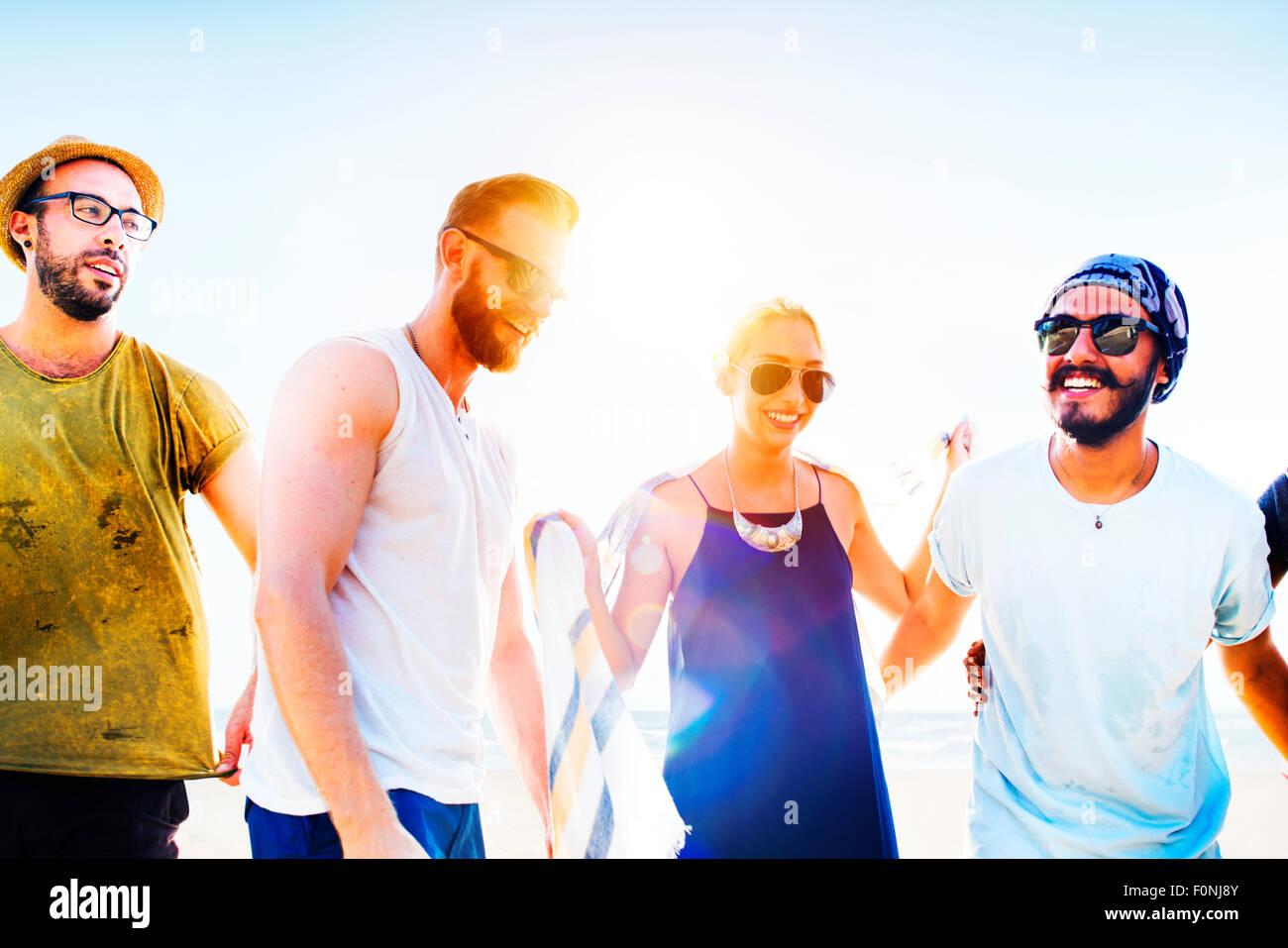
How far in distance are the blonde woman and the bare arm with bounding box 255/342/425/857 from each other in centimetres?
96

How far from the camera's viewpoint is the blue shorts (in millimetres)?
2209

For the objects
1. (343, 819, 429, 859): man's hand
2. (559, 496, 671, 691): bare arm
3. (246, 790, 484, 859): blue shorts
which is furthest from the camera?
(559, 496, 671, 691): bare arm

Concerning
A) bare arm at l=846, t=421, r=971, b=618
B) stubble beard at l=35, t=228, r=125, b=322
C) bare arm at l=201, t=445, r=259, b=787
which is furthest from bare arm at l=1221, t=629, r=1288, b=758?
stubble beard at l=35, t=228, r=125, b=322

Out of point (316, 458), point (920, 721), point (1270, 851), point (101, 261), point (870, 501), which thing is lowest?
point (920, 721)

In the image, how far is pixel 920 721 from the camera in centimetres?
1905

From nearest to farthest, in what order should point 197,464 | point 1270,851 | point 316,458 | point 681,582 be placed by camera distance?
point 316,458 < point 197,464 < point 681,582 < point 1270,851

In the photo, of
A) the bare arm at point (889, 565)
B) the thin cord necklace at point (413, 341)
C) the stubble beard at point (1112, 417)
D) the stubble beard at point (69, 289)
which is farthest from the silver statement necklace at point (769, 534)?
the stubble beard at point (69, 289)

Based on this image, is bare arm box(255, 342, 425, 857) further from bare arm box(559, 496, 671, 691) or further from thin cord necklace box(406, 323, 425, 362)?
bare arm box(559, 496, 671, 691)

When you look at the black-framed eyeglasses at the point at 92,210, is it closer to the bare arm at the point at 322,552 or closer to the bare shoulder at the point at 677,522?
the bare arm at the point at 322,552

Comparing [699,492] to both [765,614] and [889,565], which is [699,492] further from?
[889,565]

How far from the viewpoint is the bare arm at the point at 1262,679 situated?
2.95 m

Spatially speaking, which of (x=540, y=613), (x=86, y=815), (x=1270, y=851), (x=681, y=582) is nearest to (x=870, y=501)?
(x=681, y=582)

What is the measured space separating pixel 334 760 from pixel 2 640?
63.3 inches
